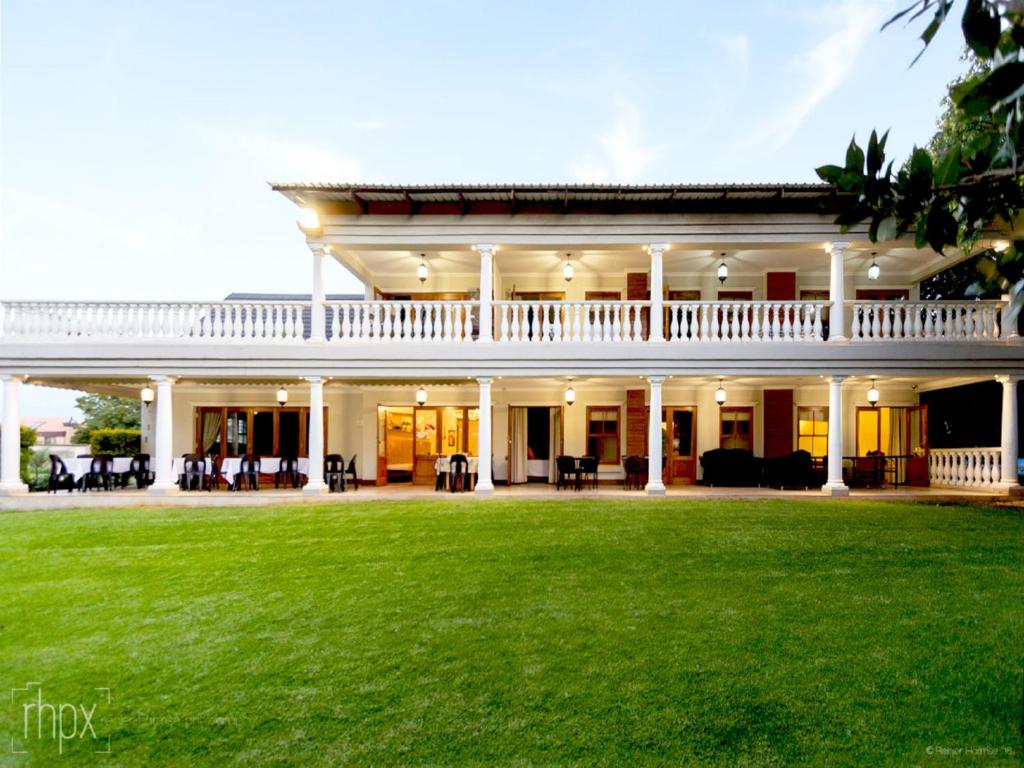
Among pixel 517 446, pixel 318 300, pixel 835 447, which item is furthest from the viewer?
pixel 517 446

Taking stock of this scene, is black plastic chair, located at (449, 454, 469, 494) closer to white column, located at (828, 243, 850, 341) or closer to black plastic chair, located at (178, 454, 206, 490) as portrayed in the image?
black plastic chair, located at (178, 454, 206, 490)

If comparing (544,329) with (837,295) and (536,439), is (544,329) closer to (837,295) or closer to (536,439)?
(536,439)

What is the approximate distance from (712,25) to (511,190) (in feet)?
327

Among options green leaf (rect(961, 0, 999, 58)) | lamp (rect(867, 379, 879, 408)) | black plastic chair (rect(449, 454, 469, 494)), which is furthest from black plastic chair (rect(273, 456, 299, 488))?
green leaf (rect(961, 0, 999, 58))

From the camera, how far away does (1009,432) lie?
11.8 m

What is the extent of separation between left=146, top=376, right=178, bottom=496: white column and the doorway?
7688 millimetres

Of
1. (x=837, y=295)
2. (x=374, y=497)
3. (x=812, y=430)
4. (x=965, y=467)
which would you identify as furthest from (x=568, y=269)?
(x=965, y=467)

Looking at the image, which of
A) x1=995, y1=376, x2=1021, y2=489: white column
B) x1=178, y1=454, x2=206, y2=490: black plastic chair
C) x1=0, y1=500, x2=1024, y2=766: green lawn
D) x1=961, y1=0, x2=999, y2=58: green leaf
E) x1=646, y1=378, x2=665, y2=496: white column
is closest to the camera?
x1=961, y1=0, x2=999, y2=58: green leaf

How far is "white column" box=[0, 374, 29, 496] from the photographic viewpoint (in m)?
12.2

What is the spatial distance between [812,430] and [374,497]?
11.1 meters

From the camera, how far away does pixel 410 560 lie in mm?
7102

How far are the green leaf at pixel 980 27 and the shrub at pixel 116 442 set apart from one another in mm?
22624

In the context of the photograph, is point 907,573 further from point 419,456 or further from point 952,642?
point 419,456

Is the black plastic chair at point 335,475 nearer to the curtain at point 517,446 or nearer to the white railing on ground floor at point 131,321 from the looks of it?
the white railing on ground floor at point 131,321
